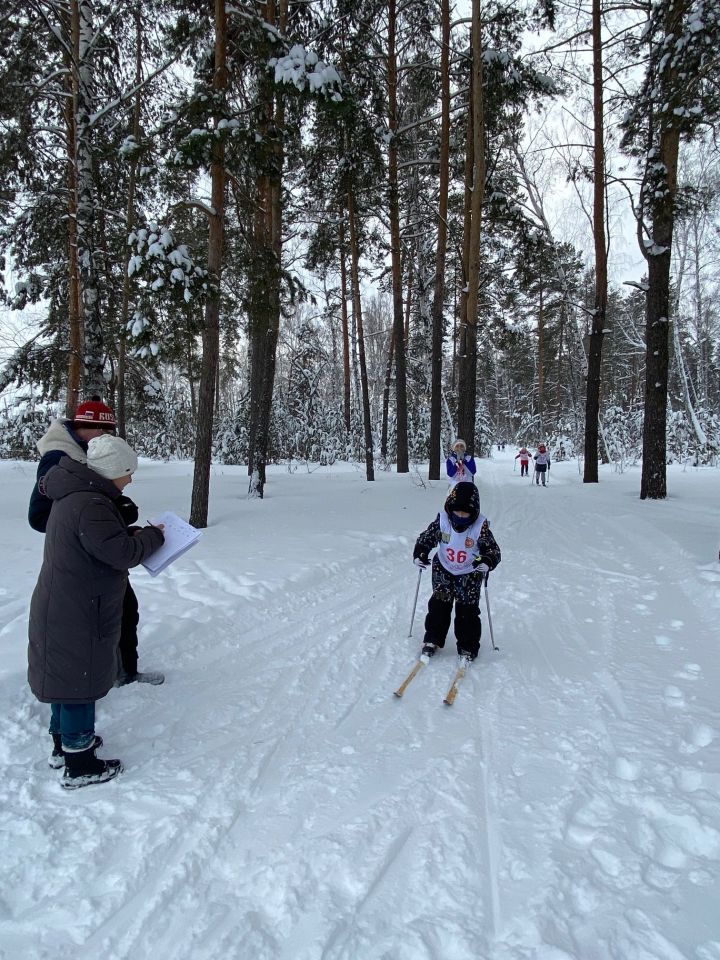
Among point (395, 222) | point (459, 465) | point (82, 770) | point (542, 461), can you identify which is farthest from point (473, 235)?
point (82, 770)

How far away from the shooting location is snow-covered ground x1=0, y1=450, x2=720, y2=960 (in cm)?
205

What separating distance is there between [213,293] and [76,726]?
6.31 meters

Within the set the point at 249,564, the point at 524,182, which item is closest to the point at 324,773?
the point at 249,564

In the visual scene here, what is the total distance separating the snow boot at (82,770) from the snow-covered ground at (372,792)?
2.5 inches

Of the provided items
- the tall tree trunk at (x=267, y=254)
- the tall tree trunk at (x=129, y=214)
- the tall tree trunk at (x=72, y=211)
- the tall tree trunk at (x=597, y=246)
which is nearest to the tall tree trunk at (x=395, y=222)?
the tall tree trunk at (x=267, y=254)

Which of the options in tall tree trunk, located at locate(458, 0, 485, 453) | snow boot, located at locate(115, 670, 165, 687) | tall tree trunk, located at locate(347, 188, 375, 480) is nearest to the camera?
snow boot, located at locate(115, 670, 165, 687)

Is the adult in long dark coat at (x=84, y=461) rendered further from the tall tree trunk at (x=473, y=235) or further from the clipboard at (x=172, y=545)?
the tall tree trunk at (x=473, y=235)

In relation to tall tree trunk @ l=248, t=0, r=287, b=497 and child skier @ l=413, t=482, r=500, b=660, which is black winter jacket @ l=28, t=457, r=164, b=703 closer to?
child skier @ l=413, t=482, r=500, b=660

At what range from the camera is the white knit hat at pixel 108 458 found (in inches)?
116

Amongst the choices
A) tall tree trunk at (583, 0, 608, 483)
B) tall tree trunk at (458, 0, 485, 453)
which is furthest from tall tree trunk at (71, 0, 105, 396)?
tall tree trunk at (583, 0, 608, 483)

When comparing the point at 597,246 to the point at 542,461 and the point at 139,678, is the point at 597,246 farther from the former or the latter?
the point at 139,678

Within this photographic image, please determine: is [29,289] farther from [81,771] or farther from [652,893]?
[652,893]

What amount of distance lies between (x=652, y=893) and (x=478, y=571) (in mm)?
2607

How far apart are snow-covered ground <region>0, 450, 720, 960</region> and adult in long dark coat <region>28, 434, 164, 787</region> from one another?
313 millimetres
